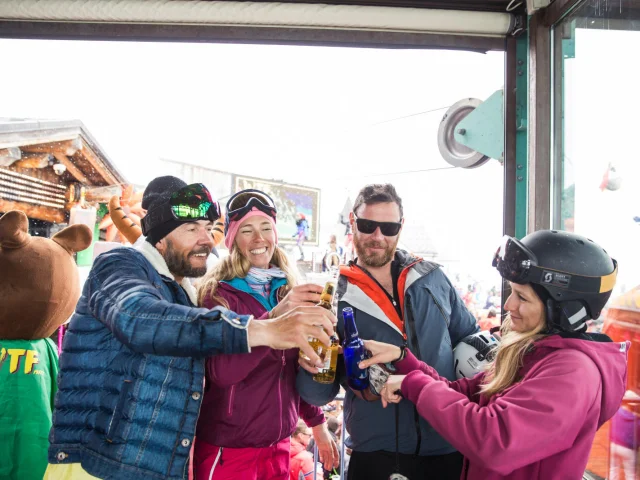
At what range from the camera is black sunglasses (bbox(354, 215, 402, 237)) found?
2.21m

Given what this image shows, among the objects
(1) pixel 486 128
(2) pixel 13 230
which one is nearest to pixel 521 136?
(1) pixel 486 128

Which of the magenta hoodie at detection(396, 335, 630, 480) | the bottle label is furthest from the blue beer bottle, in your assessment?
the magenta hoodie at detection(396, 335, 630, 480)

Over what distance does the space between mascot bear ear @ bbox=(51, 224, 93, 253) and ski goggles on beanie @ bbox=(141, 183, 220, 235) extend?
1.67m

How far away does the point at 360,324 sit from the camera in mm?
2105

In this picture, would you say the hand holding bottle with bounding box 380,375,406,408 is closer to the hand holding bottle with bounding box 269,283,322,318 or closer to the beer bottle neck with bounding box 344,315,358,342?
the beer bottle neck with bounding box 344,315,358,342

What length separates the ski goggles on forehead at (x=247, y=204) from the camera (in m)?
2.29

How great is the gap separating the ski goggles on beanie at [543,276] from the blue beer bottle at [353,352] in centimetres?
67

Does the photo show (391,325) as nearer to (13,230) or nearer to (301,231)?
(13,230)

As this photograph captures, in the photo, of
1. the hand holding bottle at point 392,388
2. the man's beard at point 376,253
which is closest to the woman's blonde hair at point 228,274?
the man's beard at point 376,253

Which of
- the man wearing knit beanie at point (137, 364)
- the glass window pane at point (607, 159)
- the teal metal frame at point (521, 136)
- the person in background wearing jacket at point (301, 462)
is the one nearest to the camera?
the man wearing knit beanie at point (137, 364)

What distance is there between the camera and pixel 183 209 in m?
1.88

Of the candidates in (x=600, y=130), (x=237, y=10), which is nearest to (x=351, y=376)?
(x=600, y=130)

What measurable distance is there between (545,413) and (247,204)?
1.63 metres

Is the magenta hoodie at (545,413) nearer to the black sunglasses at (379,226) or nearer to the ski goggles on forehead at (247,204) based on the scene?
the black sunglasses at (379,226)
